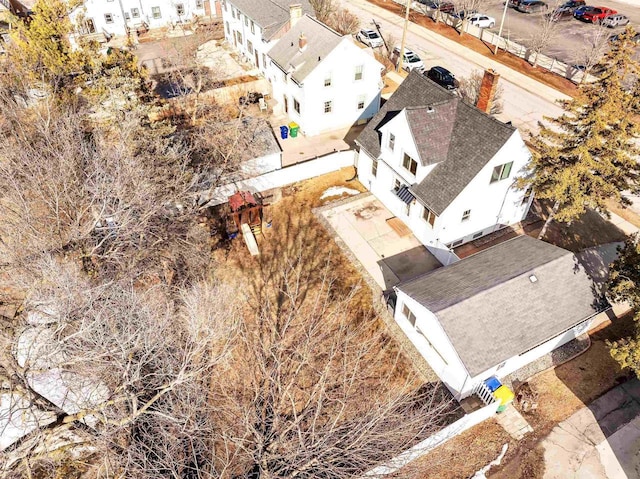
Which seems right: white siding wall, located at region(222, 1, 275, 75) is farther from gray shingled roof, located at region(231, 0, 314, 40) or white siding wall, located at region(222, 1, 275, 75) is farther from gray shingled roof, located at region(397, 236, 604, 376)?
gray shingled roof, located at region(397, 236, 604, 376)

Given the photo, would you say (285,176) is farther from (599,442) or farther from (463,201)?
(599,442)

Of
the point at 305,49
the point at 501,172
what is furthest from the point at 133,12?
the point at 501,172

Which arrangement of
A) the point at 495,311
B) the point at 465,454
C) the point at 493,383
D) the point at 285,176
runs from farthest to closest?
the point at 285,176, the point at 495,311, the point at 493,383, the point at 465,454

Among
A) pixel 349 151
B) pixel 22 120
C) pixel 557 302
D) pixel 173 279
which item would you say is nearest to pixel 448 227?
pixel 557 302

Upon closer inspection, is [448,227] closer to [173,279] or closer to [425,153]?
[425,153]

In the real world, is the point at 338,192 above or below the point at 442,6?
below

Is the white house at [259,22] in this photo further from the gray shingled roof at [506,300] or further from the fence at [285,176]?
the gray shingled roof at [506,300]

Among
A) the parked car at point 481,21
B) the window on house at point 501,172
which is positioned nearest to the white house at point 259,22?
the parked car at point 481,21
